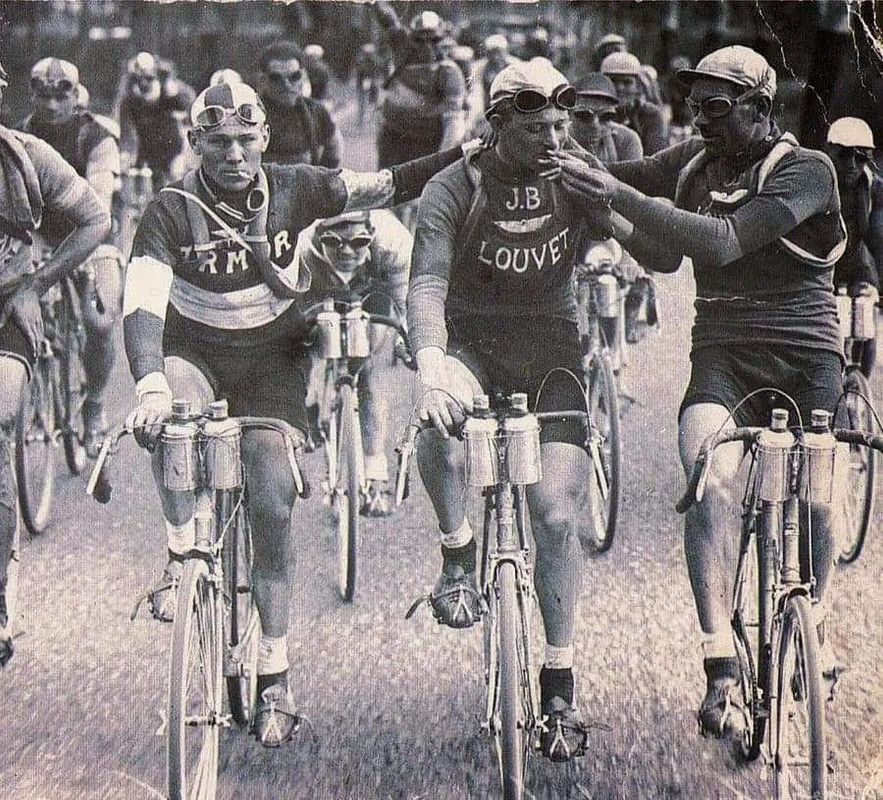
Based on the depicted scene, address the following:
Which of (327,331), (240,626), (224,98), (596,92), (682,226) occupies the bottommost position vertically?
(240,626)

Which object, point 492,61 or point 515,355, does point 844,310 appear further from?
point 492,61

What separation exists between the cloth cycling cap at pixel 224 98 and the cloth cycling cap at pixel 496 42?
0.81 m

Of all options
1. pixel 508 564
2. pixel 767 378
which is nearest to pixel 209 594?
pixel 508 564

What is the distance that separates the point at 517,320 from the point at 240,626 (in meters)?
1.35

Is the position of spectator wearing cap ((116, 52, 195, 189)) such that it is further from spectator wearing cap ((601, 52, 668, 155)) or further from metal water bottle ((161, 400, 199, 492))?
spectator wearing cap ((601, 52, 668, 155))

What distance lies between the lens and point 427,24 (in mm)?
4219

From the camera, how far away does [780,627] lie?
146 inches

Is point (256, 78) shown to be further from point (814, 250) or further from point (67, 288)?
point (814, 250)

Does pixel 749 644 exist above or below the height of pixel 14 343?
below

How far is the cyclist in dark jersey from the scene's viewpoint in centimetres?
402

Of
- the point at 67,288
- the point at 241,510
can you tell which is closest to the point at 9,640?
the point at 241,510

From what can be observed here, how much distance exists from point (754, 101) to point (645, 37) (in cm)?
48

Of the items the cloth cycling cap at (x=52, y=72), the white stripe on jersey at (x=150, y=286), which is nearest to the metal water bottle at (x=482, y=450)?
the white stripe on jersey at (x=150, y=286)

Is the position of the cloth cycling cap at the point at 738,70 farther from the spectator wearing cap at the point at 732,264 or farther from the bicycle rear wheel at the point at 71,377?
the bicycle rear wheel at the point at 71,377
